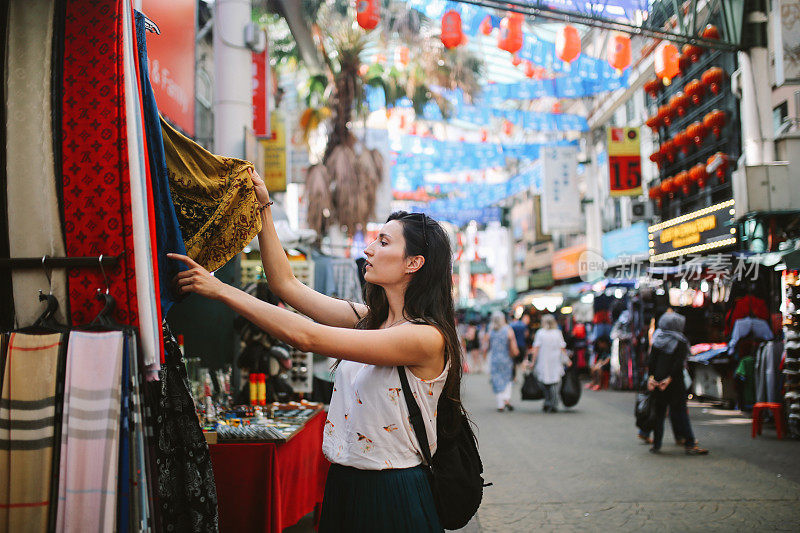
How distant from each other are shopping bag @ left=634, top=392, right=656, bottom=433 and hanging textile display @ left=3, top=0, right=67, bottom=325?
8.88 meters

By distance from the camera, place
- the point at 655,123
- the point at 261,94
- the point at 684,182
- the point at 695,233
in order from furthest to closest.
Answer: the point at 655,123
the point at 684,182
the point at 695,233
the point at 261,94

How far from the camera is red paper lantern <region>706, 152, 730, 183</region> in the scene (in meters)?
16.8

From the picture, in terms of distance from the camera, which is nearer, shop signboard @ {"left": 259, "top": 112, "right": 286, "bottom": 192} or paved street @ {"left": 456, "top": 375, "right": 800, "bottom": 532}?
paved street @ {"left": 456, "top": 375, "right": 800, "bottom": 532}

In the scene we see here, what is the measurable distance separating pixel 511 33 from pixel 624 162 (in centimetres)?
875

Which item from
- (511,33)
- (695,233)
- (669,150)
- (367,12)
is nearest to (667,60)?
(511,33)

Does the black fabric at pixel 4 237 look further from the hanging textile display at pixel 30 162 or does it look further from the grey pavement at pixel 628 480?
the grey pavement at pixel 628 480

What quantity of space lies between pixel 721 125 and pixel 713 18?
3.00 meters

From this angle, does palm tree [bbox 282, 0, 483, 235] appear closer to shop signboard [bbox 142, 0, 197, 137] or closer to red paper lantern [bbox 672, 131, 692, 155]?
red paper lantern [bbox 672, 131, 692, 155]

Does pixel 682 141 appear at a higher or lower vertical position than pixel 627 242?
higher

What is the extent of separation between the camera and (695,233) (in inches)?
681

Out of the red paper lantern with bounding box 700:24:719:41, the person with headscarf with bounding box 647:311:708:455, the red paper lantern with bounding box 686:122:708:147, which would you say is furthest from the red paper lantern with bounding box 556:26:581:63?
the person with headscarf with bounding box 647:311:708:455

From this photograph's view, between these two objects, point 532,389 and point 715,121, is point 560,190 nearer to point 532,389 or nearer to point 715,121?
point 715,121

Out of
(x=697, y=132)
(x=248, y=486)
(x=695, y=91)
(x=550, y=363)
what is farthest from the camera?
(x=695, y=91)

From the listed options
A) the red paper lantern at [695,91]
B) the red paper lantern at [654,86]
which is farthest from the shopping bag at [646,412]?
the red paper lantern at [654,86]
